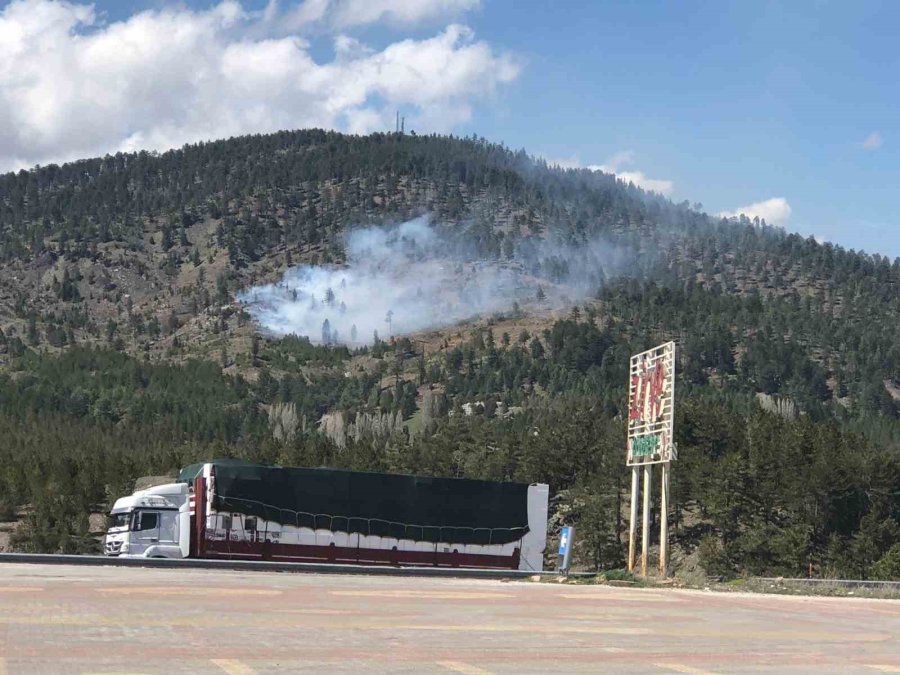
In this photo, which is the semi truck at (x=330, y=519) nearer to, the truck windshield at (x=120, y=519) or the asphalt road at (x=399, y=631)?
the truck windshield at (x=120, y=519)

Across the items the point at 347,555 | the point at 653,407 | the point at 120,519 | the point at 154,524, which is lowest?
the point at 347,555

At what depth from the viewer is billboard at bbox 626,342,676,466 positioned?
47.1 m

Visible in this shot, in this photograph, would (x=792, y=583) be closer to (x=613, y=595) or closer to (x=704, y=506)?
(x=613, y=595)

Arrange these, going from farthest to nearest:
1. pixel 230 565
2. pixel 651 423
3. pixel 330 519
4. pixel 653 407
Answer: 1. pixel 330 519
2. pixel 653 407
3. pixel 651 423
4. pixel 230 565

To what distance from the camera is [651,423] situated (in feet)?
159

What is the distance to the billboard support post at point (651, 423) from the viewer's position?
46781 mm

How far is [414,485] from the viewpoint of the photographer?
56.4 meters

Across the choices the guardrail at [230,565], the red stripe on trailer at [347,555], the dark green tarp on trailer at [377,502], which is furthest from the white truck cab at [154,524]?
the guardrail at [230,565]

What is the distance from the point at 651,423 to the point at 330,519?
15.3 m

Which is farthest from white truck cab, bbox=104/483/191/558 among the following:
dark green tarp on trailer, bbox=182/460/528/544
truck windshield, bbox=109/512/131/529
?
dark green tarp on trailer, bbox=182/460/528/544

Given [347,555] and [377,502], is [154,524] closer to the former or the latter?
[347,555]

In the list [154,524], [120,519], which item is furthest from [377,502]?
[120,519]

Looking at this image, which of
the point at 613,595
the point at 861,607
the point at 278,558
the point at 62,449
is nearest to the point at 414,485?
the point at 278,558

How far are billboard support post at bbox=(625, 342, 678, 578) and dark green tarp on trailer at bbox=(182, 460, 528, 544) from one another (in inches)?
331
